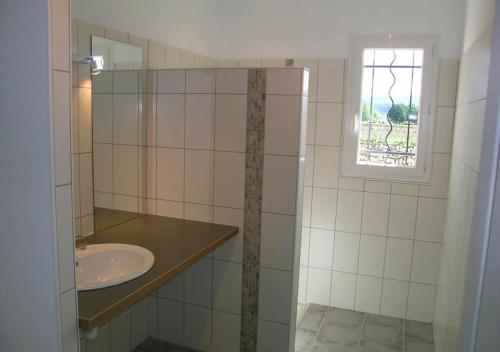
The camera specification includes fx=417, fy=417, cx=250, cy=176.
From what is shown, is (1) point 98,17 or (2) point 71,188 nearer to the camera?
(2) point 71,188

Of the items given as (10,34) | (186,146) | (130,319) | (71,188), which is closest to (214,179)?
(186,146)

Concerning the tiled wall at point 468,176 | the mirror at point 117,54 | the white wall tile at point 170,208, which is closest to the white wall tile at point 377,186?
the tiled wall at point 468,176

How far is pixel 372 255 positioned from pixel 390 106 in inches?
44.0

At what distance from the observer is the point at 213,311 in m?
2.34

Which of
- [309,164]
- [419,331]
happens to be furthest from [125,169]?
[419,331]

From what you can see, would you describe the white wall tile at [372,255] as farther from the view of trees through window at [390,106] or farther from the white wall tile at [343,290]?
the view of trees through window at [390,106]

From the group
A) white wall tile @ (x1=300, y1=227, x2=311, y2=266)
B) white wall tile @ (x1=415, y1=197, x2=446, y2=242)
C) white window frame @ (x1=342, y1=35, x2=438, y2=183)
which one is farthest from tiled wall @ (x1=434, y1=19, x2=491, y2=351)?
white wall tile @ (x1=300, y1=227, x2=311, y2=266)

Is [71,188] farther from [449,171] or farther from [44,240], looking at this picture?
[449,171]

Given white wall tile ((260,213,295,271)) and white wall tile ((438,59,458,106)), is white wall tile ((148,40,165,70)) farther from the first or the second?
white wall tile ((438,59,458,106))

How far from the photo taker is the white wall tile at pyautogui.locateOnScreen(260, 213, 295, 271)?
2.14 metres

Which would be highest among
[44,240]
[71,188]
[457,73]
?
[457,73]

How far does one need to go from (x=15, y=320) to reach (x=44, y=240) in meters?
0.28

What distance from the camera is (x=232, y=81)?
215cm

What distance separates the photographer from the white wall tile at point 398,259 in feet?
10.1
